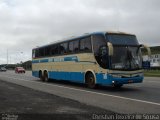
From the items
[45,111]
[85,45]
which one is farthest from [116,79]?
[45,111]

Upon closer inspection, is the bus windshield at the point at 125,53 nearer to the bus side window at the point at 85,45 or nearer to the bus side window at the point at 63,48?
the bus side window at the point at 85,45

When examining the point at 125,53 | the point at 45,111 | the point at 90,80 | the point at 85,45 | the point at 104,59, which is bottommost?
the point at 45,111

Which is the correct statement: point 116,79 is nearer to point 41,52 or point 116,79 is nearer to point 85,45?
point 85,45

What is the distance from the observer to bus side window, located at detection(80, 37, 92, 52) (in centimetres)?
2130

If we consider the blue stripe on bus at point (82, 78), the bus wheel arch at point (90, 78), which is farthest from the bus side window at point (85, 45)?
the blue stripe on bus at point (82, 78)

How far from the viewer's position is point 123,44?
64.3ft

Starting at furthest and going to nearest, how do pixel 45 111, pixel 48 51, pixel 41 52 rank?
pixel 41 52, pixel 48 51, pixel 45 111

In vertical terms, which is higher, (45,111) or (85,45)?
(85,45)

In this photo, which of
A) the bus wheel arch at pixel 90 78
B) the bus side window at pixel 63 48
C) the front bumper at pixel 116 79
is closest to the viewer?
the front bumper at pixel 116 79

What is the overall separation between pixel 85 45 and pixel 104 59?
105 inches

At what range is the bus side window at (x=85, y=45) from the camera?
21.3 metres

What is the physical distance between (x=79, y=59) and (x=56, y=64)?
504 cm

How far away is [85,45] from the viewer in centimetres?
2191

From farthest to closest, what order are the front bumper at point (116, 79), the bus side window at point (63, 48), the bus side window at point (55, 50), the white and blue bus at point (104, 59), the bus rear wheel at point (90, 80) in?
1. the bus side window at point (55, 50)
2. the bus side window at point (63, 48)
3. the bus rear wheel at point (90, 80)
4. the white and blue bus at point (104, 59)
5. the front bumper at point (116, 79)
